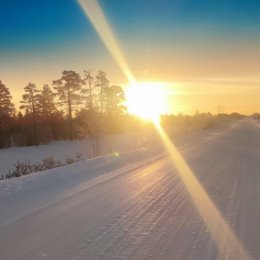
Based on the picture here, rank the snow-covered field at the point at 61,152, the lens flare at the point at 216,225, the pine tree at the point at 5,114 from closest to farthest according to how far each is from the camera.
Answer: the lens flare at the point at 216,225
the snow-covered field at the point at 61,152
the pine tree at the point at 5,114

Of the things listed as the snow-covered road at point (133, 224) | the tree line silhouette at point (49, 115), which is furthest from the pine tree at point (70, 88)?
the snow-covered road at point (133, 224)

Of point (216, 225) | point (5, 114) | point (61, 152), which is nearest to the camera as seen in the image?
point (216, 225)

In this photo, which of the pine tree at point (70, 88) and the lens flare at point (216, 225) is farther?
the pine tree at point (70, 88)

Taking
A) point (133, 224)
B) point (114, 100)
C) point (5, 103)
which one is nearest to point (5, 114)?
point (5, 103)

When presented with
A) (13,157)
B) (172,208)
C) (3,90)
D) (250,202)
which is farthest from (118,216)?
(3,90)

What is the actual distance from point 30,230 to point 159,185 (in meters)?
5.31

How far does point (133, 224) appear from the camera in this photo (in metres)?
7.45

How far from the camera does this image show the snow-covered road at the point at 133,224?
5926 mm

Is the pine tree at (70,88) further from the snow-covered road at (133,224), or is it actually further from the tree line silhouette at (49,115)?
the snow-covered road at (133,224)

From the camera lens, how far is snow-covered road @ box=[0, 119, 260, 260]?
19.4 feet

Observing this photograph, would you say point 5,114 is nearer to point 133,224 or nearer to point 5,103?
point 5,103

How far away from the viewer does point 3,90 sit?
5619cm

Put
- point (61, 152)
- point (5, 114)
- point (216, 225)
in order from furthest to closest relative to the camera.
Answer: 1. point (5, 114)
2. point (61, 152)
3. point (216, 225)

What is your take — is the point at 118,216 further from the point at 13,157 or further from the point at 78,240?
the point at 13,157
